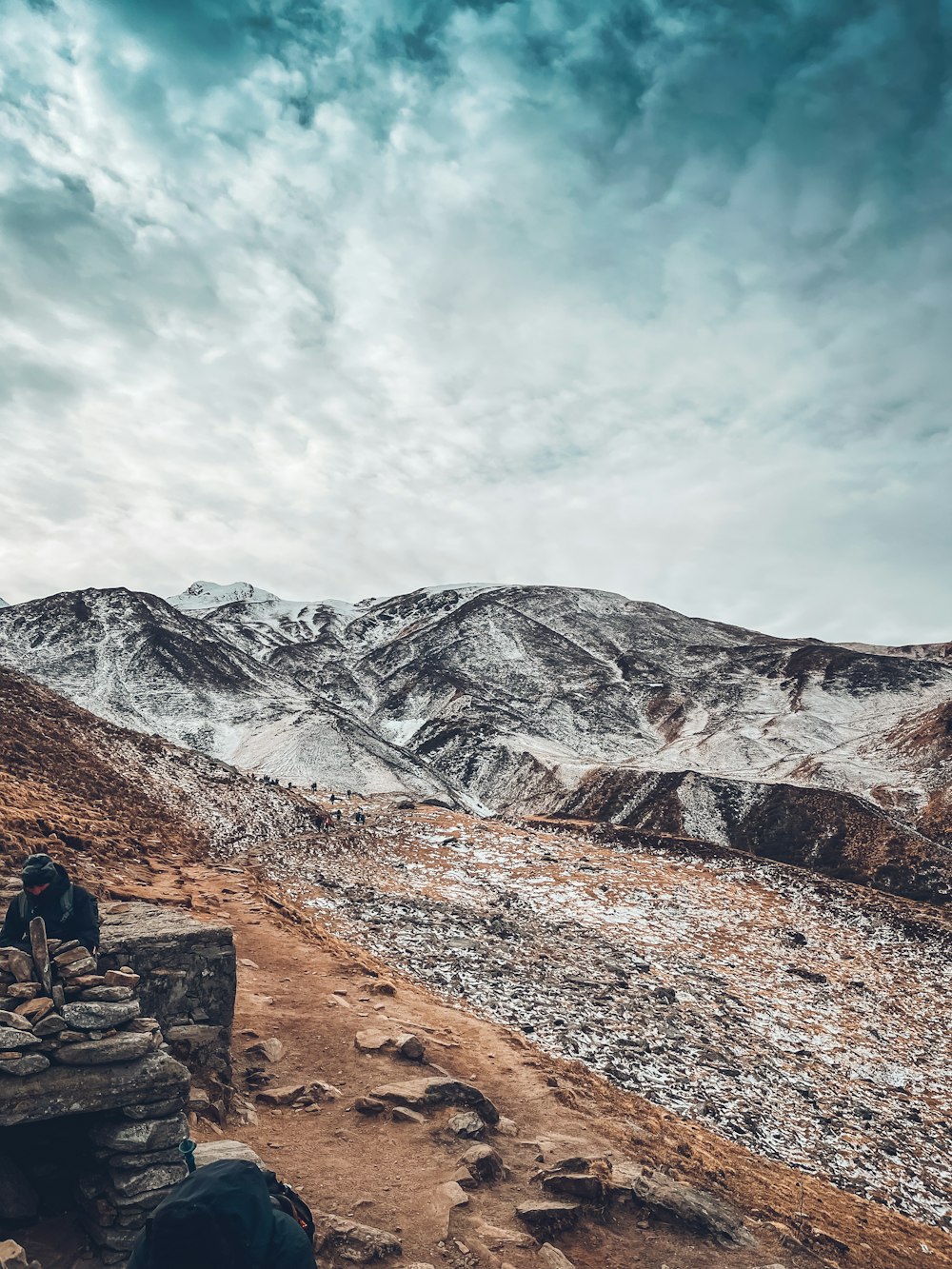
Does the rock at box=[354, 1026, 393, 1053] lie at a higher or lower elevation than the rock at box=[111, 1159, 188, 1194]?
lower

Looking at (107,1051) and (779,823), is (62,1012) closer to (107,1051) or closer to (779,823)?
(107,1051)

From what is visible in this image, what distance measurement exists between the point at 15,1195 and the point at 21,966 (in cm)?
215

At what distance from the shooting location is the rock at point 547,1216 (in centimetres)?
820

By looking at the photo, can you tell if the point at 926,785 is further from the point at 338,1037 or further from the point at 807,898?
the point at 338,1037

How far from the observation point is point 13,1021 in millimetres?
6867

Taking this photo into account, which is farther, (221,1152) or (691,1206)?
(691,1206)

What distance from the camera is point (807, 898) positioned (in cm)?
2806

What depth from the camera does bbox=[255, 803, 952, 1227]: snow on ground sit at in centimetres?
1320

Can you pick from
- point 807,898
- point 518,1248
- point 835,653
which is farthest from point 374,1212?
point 835,653

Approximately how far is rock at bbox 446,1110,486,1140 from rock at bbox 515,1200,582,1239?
4.81ft

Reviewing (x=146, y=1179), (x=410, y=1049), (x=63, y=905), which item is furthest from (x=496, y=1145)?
(x=63, y=905)

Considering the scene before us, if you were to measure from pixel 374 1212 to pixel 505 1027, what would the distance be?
7181 millimetres

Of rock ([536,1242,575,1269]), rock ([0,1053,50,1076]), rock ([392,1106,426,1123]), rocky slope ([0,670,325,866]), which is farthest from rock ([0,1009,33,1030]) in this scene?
rocky slope ([0,670,325,866])

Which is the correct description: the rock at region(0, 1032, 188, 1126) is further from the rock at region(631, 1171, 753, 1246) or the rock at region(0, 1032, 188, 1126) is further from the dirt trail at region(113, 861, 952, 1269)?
the rock at region(631, 1171, 753, 1246)
